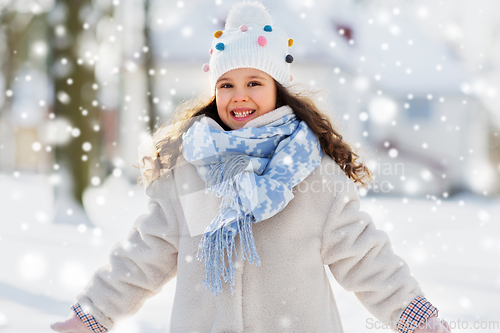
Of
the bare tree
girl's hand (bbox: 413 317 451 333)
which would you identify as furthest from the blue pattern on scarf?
the bare tree

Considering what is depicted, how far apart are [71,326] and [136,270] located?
Result: 0.88 ft

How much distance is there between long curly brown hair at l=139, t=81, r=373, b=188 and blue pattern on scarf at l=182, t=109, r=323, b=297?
7 centimetres

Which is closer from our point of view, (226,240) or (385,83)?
(226,240)

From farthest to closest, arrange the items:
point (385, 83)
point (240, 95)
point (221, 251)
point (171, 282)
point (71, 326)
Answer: point (385, 83)
point (171, 282)
point (240, 95)
point (71, 326)
point (221, 251)

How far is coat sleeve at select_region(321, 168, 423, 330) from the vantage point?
4.19 ft

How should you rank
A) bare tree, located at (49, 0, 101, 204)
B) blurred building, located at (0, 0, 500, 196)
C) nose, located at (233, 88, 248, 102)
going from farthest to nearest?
blurred building, located at (0, 0, 500, 196) → bare tree, located at (49, 0, 101, 204) → nose, located at (233, 88, 248, 102)

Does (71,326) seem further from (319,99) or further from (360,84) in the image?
(360,84)

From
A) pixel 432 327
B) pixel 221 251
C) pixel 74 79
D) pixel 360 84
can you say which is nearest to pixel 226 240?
pixel 221 251

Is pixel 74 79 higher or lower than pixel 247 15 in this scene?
higher

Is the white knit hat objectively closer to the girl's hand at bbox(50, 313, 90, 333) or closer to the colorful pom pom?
the colorful pom pom

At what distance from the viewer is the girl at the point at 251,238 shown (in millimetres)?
1243

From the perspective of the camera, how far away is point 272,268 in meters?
1.28

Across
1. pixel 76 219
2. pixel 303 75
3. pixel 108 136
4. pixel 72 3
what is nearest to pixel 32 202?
pixel 108 136

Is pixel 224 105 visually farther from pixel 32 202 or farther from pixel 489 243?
pixel 32 202
